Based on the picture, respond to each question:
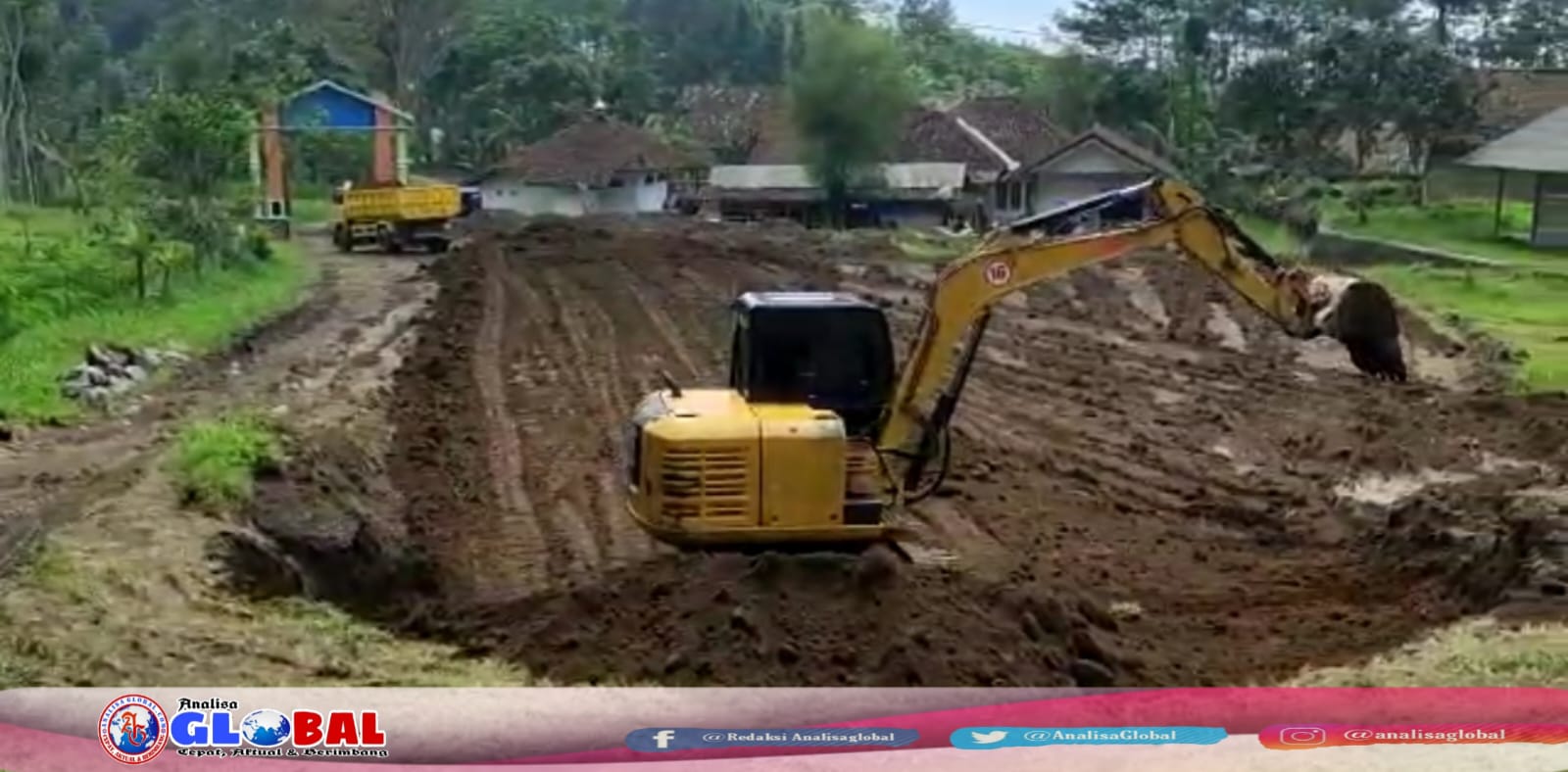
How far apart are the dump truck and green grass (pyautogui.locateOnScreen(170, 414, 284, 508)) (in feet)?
5.65

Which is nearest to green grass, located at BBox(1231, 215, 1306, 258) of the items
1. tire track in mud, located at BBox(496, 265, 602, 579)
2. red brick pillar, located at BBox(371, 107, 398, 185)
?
tire track in mud, located at BBox(496, 265, 602, 579)

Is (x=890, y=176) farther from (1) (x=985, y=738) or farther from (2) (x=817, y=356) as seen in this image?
(1) (x=985, y=738)

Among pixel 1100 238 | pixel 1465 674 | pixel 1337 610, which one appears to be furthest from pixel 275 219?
pixel 1465 674

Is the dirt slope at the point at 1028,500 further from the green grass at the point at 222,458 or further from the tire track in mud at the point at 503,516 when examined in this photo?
the green grass at the point at 222,458

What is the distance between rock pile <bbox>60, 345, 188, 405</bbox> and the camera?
11.3 meters

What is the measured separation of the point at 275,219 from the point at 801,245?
120 inches

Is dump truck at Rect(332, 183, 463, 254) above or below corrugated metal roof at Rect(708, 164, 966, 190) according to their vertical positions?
below

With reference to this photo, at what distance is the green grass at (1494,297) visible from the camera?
9.10 metres

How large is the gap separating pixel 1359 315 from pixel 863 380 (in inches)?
79.6

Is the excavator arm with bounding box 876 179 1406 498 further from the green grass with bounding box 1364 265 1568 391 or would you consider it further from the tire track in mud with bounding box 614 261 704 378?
the tire track in mud with bounding box 614 261 704 378

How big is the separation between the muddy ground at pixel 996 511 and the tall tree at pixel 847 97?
5.13 feet

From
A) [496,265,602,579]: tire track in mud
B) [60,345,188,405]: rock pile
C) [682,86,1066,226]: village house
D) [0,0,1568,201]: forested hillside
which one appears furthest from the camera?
[60,345,188,405]: rock pile

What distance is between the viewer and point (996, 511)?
33.9 feet

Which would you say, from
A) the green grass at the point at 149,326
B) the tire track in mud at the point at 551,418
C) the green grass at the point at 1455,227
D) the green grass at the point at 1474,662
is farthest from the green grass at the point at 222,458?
the green grass at the point at 1455,227
